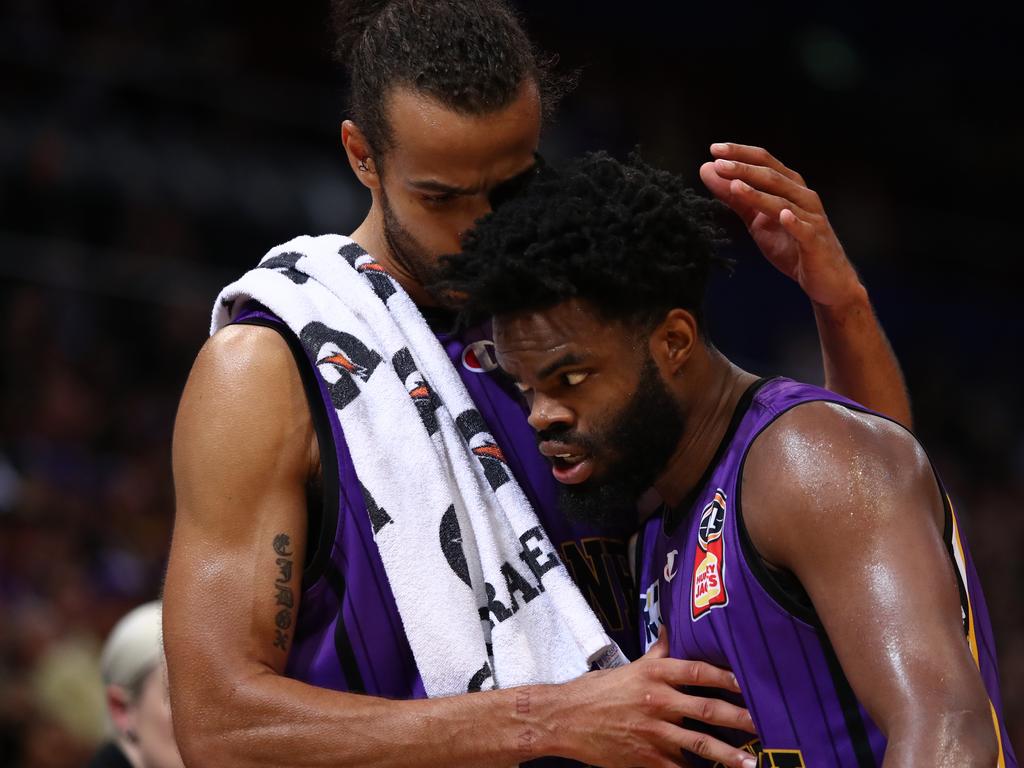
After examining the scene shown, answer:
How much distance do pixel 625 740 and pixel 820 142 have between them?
34.5 feet

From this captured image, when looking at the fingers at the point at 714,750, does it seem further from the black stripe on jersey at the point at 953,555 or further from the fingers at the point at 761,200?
the fingers at the point at 761,200

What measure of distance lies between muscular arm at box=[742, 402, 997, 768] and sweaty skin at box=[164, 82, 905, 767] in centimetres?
36

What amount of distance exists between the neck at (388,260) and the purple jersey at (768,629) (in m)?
0.80

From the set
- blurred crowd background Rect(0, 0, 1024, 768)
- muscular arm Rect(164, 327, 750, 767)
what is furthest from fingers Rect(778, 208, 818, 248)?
blurred crowd background Rect(0, 0, 1024, 768)

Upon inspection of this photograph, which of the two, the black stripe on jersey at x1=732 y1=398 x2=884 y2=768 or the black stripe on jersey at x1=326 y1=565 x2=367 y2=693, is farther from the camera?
the black stripe on jersey at x1=326 y1=565 x2=367 y2=693

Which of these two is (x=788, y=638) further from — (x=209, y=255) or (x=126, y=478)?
(x=209, y=255)

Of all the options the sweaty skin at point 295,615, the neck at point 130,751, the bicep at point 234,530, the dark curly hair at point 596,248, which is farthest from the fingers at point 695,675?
the neck at point 130,751

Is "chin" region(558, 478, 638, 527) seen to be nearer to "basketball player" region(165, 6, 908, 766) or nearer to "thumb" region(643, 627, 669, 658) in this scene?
"basketball player" region(165, 6, 908, 766)

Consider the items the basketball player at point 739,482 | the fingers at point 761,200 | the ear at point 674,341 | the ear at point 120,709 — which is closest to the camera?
the basketball player at point 739,482

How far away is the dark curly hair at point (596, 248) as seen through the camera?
2.61m

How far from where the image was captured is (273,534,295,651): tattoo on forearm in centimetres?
272

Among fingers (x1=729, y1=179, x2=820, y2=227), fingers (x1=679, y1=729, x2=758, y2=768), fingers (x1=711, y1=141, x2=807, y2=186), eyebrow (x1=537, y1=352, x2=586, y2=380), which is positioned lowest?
fingers (x1=679, y1=729, x2=758, y2=768)

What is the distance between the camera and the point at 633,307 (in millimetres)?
2648

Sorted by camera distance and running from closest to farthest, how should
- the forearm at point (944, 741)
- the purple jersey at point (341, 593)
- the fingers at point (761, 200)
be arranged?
the forearm at point (944, 741)
the purple jersey at point (341, 593)
the fingers at point (761, 200)
